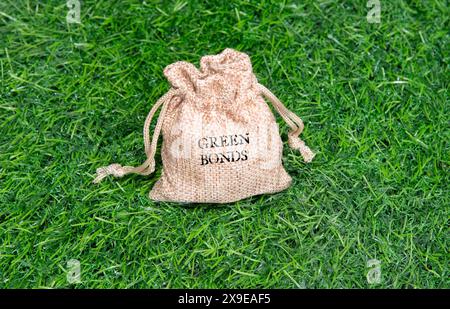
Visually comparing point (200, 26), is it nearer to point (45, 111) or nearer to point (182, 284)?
point (45, 111)

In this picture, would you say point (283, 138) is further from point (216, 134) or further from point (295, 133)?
point (216, 134)

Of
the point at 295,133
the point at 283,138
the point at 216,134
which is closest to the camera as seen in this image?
the point at 216,134

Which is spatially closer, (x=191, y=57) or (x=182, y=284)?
(x=182, y=284)

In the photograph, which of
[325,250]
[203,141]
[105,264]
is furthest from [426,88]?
[105,264]

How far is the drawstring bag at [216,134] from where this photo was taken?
2.11 meters

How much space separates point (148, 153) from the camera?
2201 mm

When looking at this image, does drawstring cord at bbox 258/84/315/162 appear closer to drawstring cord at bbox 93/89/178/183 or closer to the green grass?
the green grass

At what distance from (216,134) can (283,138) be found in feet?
1.35

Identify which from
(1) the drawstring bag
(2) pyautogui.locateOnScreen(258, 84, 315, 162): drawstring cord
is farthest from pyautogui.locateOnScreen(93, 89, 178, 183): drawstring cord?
(2) pyautogui.locateOnScreen(258, 84, 315, 162): drawstring cord

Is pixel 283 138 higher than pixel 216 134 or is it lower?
lower

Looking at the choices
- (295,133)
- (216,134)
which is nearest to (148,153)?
(216,134)

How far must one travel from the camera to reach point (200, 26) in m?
2.76
